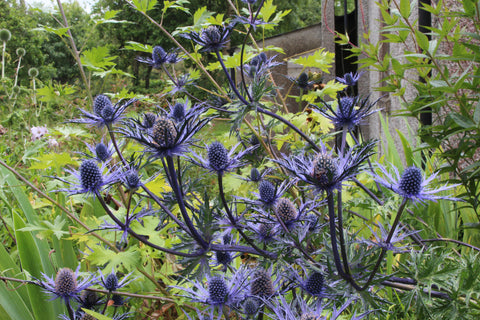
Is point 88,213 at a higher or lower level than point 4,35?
lower

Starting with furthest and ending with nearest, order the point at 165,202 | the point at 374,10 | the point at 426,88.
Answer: the point at 374,10 < the point at 426,88 < the point at 165,202

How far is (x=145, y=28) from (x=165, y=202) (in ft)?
46.2

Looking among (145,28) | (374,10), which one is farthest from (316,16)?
(374,10)

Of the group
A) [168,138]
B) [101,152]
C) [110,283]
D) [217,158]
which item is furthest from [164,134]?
[110,283]

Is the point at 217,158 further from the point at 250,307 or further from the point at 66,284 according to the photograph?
the point at 66,284

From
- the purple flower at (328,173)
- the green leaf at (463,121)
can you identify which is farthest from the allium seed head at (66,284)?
the green leaf at (463,121)

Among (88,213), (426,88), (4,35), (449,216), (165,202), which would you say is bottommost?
(449,216)

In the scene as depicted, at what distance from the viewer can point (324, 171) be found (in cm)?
58

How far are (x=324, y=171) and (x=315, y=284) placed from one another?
0.96 feet

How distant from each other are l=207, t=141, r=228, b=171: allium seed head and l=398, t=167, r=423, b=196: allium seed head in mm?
336

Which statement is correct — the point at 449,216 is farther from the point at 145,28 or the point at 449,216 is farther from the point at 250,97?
the point at 145,28

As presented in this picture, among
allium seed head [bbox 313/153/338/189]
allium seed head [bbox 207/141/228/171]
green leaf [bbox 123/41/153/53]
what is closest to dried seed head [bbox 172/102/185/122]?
allium seed head [bbox 207/141/228/171]

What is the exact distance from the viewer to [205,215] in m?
0.70

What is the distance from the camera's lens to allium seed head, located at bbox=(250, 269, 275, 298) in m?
0.79
